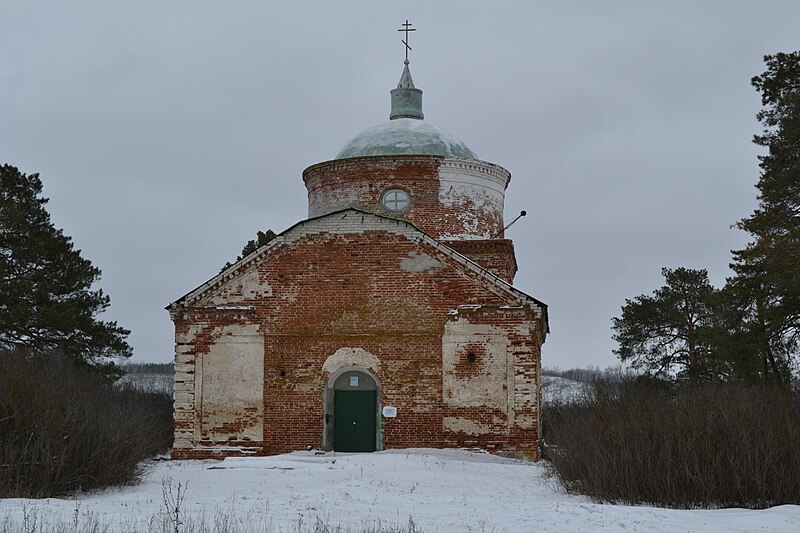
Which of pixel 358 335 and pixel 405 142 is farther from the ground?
pixel 405 142

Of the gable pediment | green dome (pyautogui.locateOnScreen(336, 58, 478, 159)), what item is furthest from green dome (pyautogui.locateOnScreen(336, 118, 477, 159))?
the gable pediment

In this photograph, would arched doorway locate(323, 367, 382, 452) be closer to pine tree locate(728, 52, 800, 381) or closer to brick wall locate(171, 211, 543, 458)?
brick wall locate(171, 211, 543, 458)

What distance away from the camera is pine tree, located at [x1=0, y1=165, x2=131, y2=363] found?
98.0 feet

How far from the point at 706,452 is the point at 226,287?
10828 mm

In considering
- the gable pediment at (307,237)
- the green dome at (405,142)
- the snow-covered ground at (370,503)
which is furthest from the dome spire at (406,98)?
the snow-covered ground at (370,503)

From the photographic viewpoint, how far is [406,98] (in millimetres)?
29109

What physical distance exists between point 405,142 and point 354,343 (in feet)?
21.8

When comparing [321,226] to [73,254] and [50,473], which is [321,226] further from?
[73,254]

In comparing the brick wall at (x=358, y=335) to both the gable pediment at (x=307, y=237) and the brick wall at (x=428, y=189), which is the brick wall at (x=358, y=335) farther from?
the brick wall at (x=428, y=189)

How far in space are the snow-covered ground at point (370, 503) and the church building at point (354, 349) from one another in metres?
2.29

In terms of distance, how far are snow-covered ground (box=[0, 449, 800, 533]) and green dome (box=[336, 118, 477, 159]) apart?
9.45m

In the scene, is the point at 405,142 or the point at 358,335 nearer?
the point at 358,335

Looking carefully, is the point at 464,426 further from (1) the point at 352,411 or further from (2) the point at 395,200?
(2) the point at 395,200

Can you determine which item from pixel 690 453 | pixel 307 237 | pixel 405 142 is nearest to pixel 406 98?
pixel 405 142
